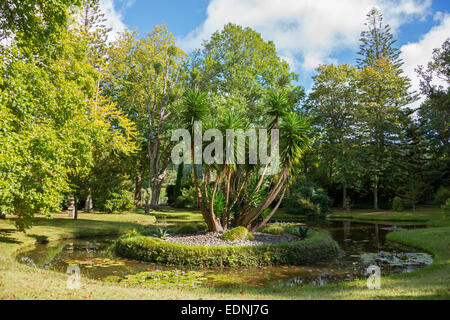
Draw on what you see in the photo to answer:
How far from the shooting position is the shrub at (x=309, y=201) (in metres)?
27.0

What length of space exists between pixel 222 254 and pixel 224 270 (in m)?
0.56

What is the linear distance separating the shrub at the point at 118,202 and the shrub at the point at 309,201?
14779 millimetres

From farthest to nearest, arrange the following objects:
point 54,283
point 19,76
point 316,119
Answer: point 316,119 → point 19,76 → point 54,283

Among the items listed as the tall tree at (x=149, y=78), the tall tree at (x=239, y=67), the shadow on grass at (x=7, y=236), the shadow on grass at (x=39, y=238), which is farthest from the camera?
the tall tree at (x=239, y=67)

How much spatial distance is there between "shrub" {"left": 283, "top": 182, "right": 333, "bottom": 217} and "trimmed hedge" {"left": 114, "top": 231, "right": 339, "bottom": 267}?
17.1 meters

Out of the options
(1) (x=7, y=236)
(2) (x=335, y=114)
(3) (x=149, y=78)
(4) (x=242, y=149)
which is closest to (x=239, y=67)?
(3) (x=149, y=78)

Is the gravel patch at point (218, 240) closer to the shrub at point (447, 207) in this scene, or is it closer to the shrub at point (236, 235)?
the shrub at point (236, 235)

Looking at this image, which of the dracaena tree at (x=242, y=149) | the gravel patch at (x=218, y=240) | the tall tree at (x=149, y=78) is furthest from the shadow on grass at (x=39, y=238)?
the tall tree at (x=149, y=78)

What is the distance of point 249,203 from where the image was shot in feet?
43.9

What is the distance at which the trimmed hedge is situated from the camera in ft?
30.5

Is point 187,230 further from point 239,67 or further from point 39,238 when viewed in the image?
point 239,67

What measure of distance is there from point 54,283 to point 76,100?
863cm
